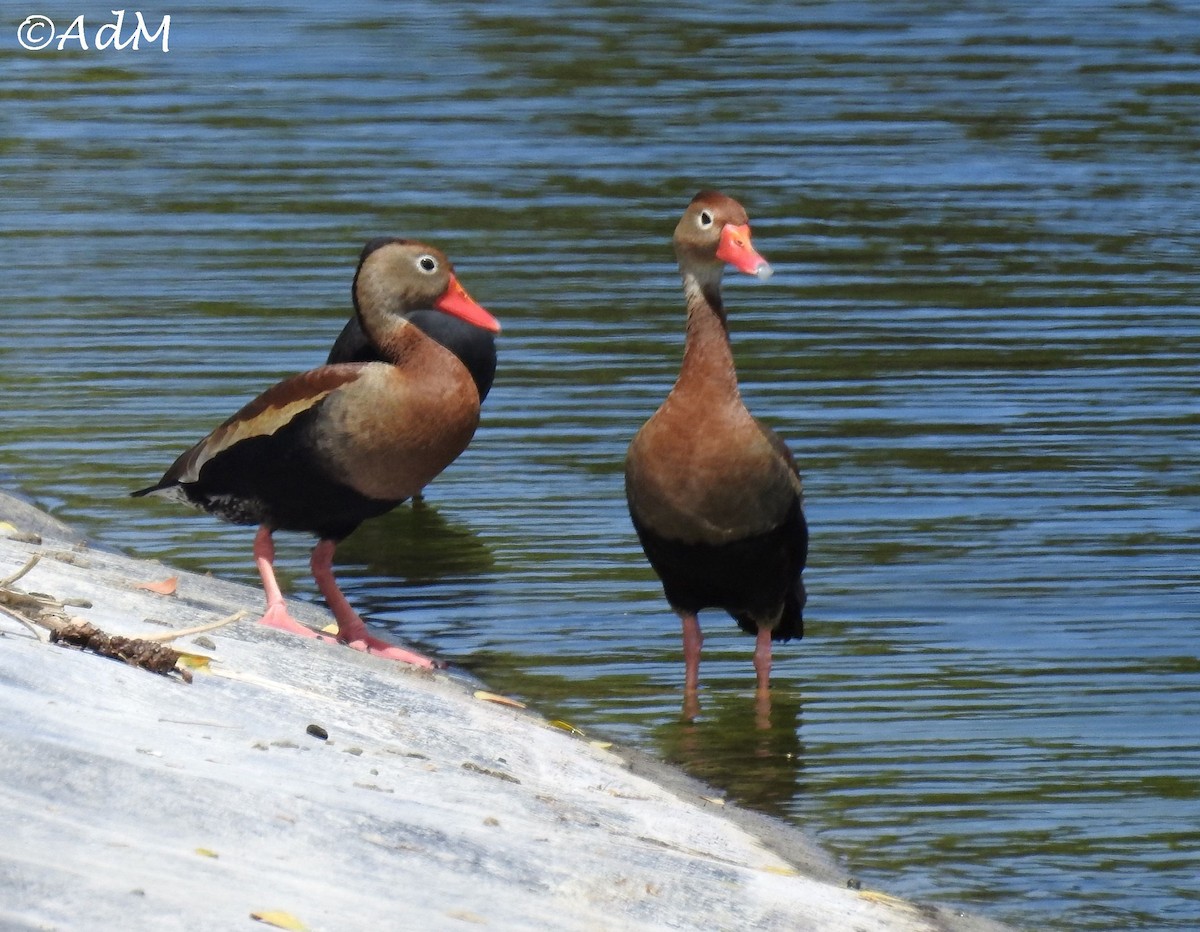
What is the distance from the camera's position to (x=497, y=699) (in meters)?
7.19

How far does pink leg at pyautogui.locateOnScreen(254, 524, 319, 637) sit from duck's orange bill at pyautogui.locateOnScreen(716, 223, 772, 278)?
5.46ft

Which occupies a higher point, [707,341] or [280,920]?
[707,341]

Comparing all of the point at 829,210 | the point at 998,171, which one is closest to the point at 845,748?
the point at 829,210

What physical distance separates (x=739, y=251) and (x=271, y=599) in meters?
1.76

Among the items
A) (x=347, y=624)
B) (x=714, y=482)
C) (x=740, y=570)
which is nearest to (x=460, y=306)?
(x=347, y=624)

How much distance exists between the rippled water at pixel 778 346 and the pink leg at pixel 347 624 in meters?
0.45

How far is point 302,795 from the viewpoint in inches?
200

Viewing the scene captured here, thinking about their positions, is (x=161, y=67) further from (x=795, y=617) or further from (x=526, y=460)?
(x=795, y=617)

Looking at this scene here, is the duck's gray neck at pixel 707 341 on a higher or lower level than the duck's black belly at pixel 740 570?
higher

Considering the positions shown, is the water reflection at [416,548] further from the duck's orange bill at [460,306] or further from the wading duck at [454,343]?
the duck's orange bill at [460,306]

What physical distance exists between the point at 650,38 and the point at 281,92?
3.95 m

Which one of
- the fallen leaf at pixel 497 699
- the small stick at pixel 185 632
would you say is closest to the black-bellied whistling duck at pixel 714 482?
the fallen leaf at pixel 497 699

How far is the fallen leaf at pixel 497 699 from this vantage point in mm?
7137

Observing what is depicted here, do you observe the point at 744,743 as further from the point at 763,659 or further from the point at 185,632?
the point at 185,632
